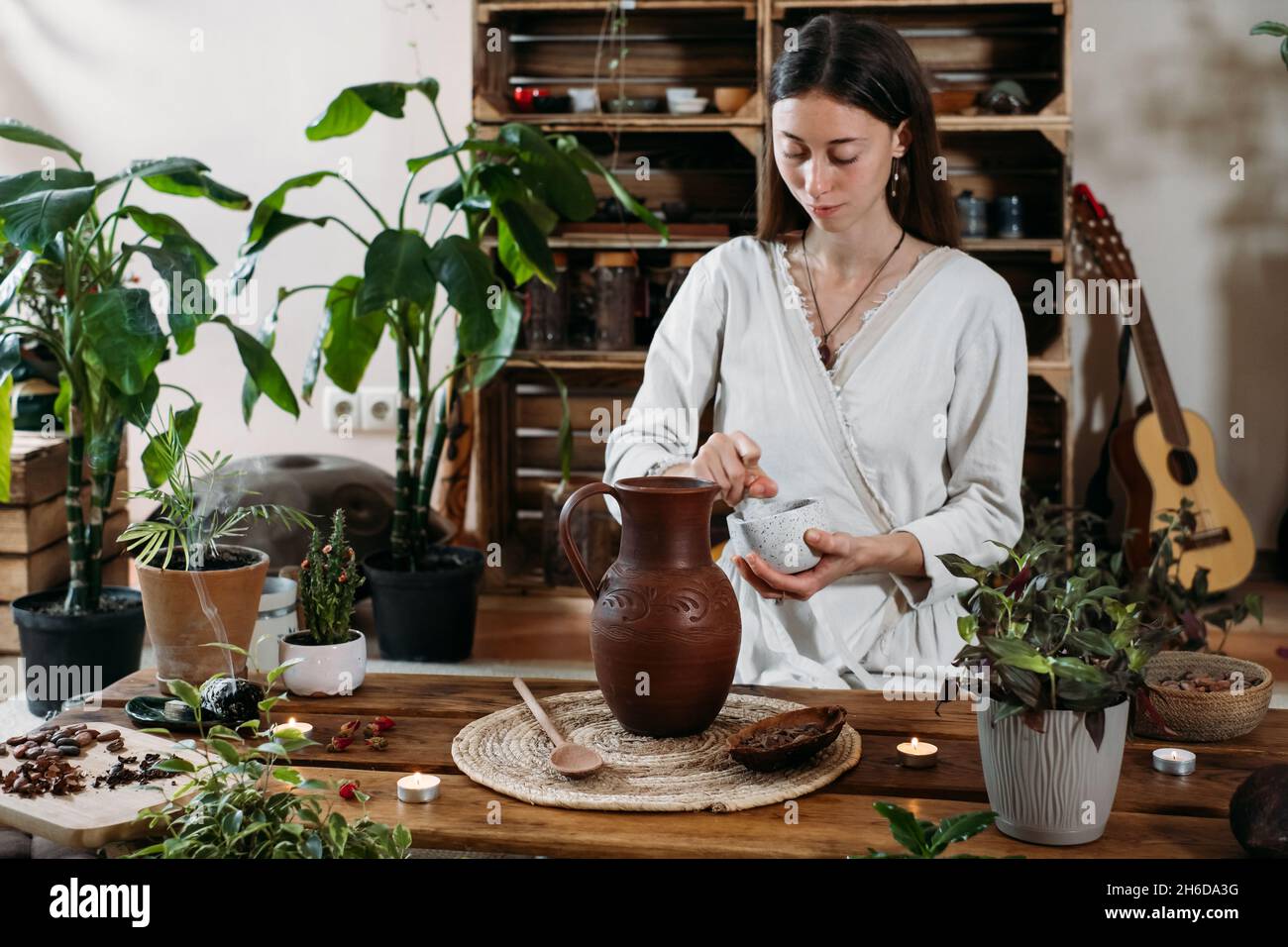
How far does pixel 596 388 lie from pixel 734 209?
2.28 feet

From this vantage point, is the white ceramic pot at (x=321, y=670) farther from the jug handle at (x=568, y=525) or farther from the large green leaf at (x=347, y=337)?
the large green leaf at (x=347, y=337)

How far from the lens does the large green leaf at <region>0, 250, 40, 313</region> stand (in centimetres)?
231

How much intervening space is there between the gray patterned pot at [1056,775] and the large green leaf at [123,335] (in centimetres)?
170

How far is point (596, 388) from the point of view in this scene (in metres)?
4.12

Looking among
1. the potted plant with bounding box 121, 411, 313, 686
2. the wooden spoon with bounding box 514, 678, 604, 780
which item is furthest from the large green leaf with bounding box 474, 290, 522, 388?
the wooden spoon with bounding box 514, 678, 604, 780

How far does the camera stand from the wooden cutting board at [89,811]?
1.10 m

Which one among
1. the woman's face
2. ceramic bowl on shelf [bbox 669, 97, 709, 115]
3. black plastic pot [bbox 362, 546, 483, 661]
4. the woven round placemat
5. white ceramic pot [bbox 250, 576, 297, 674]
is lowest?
black plastic pot [bbox 362, 546, 483, 661]

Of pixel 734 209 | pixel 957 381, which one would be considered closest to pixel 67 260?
pixel 957 381

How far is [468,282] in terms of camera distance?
269 centimetres

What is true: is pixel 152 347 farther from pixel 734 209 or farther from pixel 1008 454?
pixel 734 209

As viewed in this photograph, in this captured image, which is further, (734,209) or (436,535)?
(734,209)

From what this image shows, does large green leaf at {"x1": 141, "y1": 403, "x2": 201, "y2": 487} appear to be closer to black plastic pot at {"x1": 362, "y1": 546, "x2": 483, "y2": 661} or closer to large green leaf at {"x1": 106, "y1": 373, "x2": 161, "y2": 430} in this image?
large green leaf at {"x1": 106, "y1": 373, "x2": 161, "y2": 430}

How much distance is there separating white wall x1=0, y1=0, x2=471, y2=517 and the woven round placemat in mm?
2861

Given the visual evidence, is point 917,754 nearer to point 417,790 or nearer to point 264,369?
point 417,790
